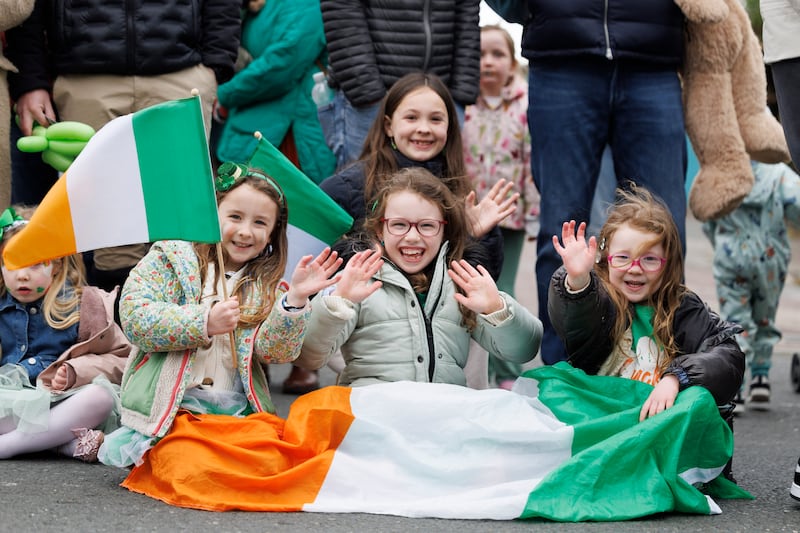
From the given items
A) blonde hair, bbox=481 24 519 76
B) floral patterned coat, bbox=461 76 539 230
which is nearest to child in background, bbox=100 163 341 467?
floral patterned coat, bbox=461 76 539 230

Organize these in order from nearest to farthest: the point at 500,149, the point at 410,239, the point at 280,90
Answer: the point at 410,239 < the point at 280,90 < the point at 500,149

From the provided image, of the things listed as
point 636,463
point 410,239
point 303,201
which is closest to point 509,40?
point 303,201

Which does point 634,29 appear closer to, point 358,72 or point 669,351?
point 358,72

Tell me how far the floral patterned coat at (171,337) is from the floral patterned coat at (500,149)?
277 cm

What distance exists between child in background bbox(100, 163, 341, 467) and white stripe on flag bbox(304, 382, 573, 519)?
377 mm

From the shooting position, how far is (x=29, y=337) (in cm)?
441

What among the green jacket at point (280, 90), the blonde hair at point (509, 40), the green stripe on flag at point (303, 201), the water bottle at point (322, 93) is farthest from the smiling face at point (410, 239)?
the blonde hair at point (509, 40)

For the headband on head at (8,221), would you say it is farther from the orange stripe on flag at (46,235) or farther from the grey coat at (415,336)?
the grey coat at (415,336)

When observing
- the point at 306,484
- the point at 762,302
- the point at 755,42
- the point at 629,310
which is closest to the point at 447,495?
the point at 306,484

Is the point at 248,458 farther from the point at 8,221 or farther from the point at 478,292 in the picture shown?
the point at 8,221

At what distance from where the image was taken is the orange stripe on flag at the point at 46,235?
374 centimetres

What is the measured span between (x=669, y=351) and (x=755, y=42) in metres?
2.00

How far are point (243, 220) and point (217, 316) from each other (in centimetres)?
50

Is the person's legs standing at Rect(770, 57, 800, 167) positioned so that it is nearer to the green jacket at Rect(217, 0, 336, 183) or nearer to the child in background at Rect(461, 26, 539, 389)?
the child in background at Rect(461, 26, 539, 389)
